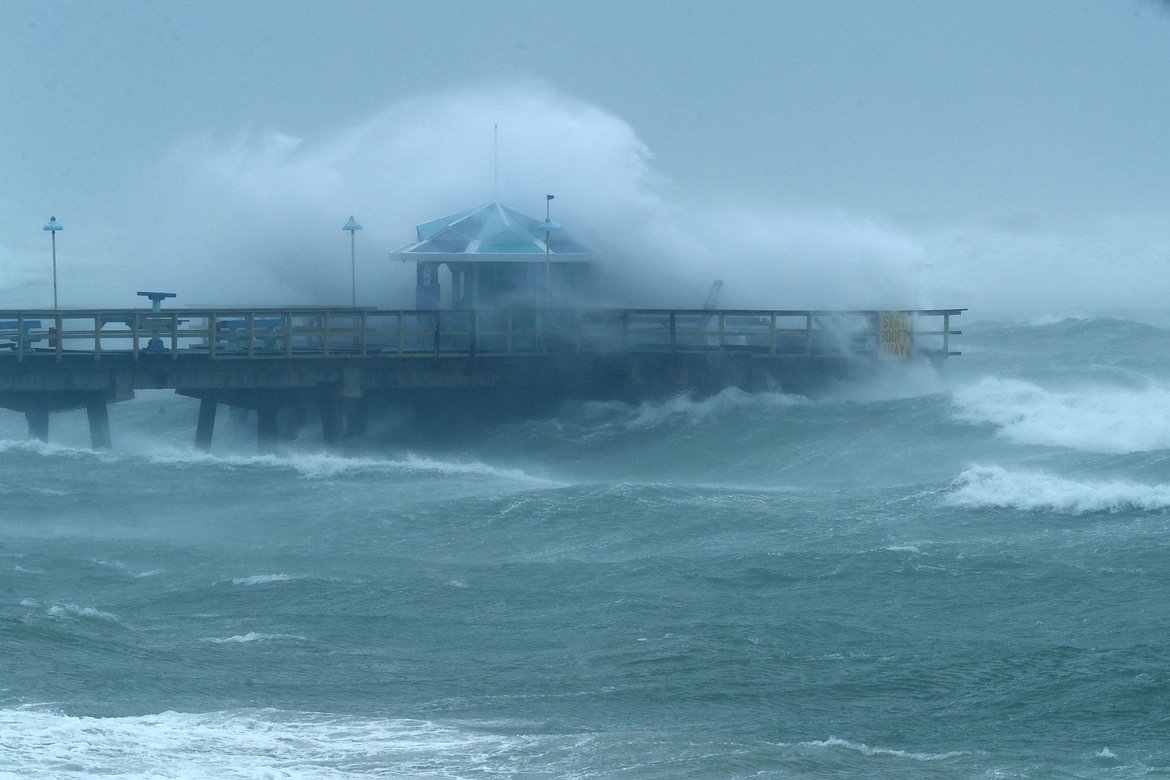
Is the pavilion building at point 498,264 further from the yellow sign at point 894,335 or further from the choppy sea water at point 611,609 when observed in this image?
the yellow sign at point 894,335

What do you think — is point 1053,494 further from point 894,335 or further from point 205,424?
point 205,424

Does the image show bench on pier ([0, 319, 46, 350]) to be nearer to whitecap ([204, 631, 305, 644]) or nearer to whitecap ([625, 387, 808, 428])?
whitecap ([625, 387, 808, 428])

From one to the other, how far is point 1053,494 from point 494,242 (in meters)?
13.8

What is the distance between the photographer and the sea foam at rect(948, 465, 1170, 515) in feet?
56.7

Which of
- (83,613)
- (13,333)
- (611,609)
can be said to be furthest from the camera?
(13,333)

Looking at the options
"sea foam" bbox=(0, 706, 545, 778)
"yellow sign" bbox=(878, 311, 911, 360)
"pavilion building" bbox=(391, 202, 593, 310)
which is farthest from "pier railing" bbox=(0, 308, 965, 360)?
"sea foam" bbox=(0, 706, 545, 778)

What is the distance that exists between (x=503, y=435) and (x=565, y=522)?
9.28 m

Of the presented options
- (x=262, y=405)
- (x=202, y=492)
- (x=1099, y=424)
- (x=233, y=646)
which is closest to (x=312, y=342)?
(x=262, y=405)

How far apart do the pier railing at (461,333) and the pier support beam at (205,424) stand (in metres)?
0.99

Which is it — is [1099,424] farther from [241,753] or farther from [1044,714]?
[241,753]

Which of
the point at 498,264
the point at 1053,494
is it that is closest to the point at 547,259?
the point at 498,264

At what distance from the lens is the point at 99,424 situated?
25750 millimetres

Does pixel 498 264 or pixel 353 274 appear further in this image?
pixel 353 274

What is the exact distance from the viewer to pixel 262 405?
87.2ft
